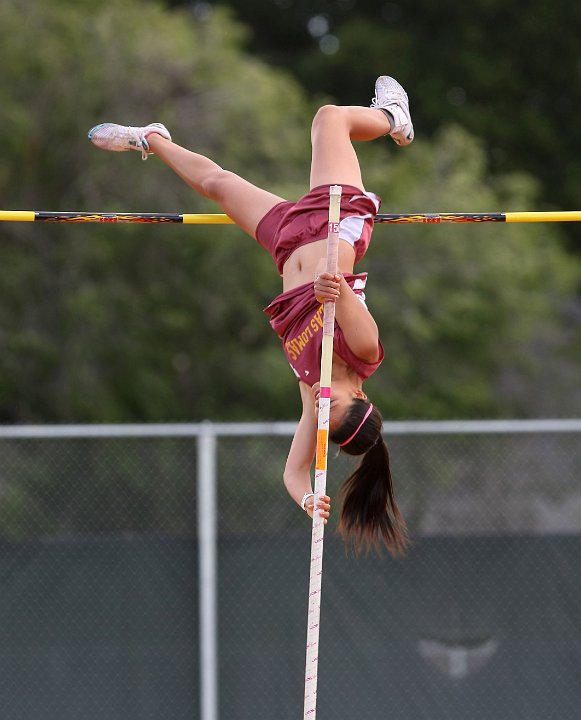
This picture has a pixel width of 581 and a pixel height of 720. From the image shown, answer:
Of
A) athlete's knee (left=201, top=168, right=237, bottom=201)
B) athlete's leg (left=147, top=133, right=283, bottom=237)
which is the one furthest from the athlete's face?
athlete's knee (left=201, top=168, right=237, bottom=201)

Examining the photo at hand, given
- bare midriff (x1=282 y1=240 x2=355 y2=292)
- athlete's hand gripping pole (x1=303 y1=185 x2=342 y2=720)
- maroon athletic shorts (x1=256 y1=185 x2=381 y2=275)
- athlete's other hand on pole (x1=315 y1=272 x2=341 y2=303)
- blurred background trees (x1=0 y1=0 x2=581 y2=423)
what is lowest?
athlete's hand gripping pole (x1=303 y1=185 x2=342 y2=720)

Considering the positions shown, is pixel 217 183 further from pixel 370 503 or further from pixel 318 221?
pixel 370 503

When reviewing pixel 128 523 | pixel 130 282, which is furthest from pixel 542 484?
pixel 130 282

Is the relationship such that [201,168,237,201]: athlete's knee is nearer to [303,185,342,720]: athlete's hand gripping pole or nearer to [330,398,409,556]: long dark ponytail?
[303,185,342,720]: athlete's hand gripping pole

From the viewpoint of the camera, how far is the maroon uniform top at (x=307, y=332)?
4798 mm

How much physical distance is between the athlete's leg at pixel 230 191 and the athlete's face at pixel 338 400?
30.2 inches

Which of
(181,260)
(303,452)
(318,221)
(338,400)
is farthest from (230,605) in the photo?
(181,260)

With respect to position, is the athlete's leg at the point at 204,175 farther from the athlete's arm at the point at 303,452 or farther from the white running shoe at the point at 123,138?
the athlete's arm at the point at 303,452

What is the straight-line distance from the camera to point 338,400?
4.83 m

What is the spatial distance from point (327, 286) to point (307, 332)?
1.44ft

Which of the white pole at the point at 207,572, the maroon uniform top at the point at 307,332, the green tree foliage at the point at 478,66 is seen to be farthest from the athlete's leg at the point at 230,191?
the green tree foliage at the point at 478,66

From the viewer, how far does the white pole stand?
22.8ft

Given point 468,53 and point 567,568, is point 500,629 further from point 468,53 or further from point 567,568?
point 468,53

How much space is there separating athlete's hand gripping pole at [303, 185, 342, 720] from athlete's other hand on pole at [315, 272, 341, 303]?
0.04 metres
